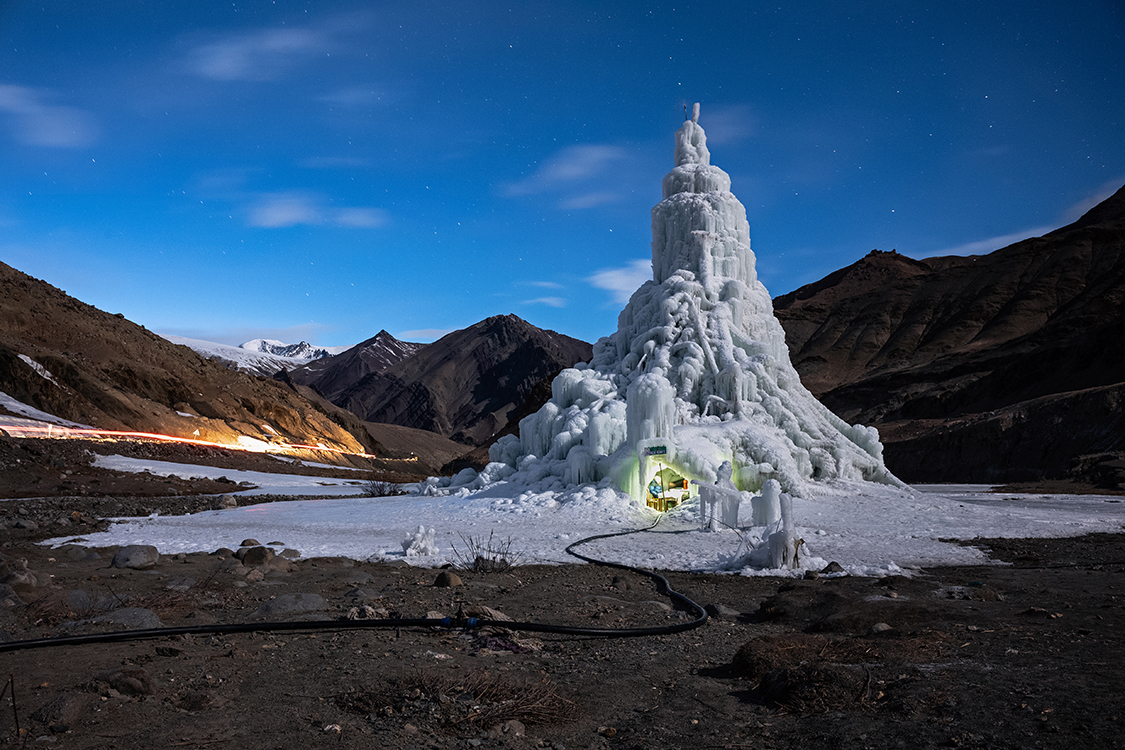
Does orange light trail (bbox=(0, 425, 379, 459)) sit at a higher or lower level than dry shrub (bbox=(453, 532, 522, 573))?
higher

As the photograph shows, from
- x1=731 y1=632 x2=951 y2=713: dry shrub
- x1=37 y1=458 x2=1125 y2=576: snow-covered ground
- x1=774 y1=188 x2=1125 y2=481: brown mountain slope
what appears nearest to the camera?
x1=731 y1=632 x2=951 y2=713: dry shrub

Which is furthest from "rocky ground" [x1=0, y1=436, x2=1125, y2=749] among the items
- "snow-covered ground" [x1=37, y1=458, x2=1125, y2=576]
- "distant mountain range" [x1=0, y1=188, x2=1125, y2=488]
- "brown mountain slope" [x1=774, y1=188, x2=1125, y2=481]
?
"brown mountain slope" [x1=774, y1=188, x2=1125, y2=481]

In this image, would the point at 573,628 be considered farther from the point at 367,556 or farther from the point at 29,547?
the point at 29,547

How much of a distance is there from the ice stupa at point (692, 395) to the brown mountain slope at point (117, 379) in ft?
110

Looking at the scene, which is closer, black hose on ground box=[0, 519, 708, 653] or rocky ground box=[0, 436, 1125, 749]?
rocky ground box=[0, 436, 1125, 749]

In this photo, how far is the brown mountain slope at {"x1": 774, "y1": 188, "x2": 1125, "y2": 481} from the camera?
44531 mm

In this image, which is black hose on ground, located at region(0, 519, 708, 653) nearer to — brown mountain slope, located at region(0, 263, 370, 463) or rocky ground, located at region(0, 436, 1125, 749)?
rocky ground, located at region(0, 436, 1125, 749)

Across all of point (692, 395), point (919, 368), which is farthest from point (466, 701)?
point (919, 368)

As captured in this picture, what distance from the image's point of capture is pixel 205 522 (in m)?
18.5

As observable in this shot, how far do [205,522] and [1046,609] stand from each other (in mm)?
18328

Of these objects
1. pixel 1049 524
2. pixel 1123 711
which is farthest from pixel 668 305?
pixel 1123 711

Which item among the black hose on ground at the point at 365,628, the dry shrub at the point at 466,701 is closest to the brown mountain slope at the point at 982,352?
the black hose on ground at the point at 365,628

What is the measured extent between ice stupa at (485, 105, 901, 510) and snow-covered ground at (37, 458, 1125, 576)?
1488 mm

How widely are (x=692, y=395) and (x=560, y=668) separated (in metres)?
20.1
